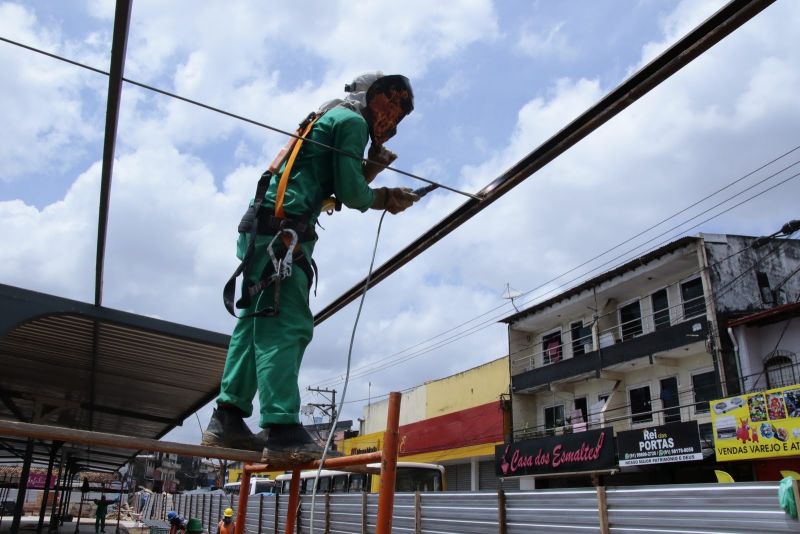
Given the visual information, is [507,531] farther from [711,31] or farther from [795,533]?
[711,31]

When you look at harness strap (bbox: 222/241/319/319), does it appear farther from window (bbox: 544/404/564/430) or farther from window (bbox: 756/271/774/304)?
window (bbox: 544/404/564/430)

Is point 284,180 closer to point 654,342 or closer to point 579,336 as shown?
point 654,342

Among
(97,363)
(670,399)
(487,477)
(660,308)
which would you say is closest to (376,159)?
(97,363)

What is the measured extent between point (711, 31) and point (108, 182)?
270cm

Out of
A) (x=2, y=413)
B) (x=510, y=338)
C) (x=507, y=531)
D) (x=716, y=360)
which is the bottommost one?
(x=507, y=531)

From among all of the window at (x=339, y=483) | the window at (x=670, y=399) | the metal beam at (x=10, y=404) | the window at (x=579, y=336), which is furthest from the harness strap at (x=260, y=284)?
the window at (x=579, y=336)

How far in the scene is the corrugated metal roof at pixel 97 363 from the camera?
16.9ft

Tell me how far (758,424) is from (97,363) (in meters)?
13.7

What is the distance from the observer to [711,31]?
2.06 meters

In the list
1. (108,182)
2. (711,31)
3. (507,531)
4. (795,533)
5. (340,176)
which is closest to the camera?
(711,31)

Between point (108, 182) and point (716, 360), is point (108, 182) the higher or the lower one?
the lower one

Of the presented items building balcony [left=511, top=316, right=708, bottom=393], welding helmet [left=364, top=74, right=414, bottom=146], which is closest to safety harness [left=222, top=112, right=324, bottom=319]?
welding helmet [left=364, top=74, right=414, bottom=146]

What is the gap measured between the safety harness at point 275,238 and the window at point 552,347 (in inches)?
872

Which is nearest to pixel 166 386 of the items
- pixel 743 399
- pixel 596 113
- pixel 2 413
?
pixel 2 413
